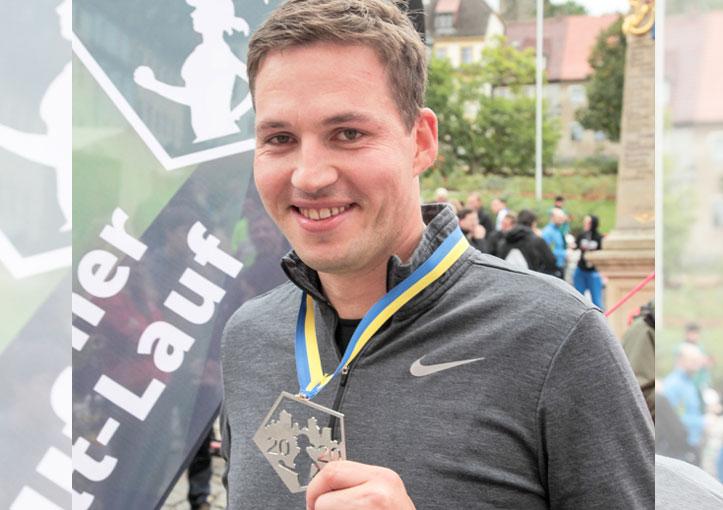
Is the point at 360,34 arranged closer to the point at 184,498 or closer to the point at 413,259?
the point at 413,259

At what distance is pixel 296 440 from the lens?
4.49 ft

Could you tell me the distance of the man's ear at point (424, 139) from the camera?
152 centimetres

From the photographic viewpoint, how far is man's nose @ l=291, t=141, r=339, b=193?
1399 millimetres

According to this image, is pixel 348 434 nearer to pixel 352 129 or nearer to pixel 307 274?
pixel 307 274

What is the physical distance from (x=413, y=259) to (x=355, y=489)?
17.0 inches

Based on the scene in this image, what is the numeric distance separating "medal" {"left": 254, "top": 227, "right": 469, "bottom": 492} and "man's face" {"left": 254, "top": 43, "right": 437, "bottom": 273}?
8cm

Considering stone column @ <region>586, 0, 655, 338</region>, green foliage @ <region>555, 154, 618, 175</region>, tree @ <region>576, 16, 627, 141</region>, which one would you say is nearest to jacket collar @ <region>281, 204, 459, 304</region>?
stone column @ <region>586, 0, 655, 338</region>

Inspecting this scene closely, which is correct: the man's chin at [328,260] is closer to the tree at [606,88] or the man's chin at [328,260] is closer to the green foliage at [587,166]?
the tree at [606,88]

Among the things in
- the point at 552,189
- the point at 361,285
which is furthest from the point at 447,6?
the point at 361,285

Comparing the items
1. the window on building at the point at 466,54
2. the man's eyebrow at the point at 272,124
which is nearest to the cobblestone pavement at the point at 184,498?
the man's eyebrow at the point at 272,124

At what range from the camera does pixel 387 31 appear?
4.75 feet

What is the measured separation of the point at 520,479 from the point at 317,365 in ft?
1.24

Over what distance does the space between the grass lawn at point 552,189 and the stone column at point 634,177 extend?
14790 mm

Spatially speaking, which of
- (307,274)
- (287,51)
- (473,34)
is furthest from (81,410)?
(473,34)
